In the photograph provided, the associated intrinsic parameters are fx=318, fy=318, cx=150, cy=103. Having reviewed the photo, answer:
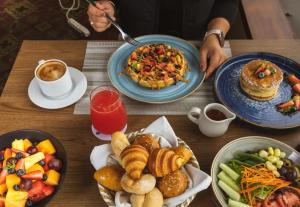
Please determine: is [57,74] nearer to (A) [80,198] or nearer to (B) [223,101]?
(A) [80,198]

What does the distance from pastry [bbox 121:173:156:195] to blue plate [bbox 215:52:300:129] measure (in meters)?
0.46

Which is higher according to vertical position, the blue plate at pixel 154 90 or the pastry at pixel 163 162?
the pastry at pixel 163 162

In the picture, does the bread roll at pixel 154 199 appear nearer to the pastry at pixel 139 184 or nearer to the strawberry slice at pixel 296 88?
the pastry at pixel 139 184

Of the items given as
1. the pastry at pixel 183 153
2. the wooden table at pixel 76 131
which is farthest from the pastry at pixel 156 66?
the pastry at pixel 183 153

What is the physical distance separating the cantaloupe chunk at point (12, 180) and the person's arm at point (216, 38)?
0.80 m

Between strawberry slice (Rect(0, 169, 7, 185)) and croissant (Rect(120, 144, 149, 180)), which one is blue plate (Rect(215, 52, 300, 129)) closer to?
croissant (Rect(120, 144, 149, 180))

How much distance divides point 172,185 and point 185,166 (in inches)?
3.8

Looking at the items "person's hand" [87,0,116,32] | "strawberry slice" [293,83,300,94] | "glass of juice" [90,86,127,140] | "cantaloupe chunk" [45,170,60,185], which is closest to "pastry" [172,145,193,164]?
"glass of juice" [90,86,127,140]

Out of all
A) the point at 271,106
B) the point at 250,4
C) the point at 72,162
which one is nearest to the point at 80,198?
the point at 72,162

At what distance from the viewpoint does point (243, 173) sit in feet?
3.19

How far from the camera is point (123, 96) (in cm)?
127

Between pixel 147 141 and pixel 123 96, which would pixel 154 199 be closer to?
pixel 147 141

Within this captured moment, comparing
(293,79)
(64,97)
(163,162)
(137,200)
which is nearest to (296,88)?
(293,79)

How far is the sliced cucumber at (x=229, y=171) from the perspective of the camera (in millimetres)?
967
